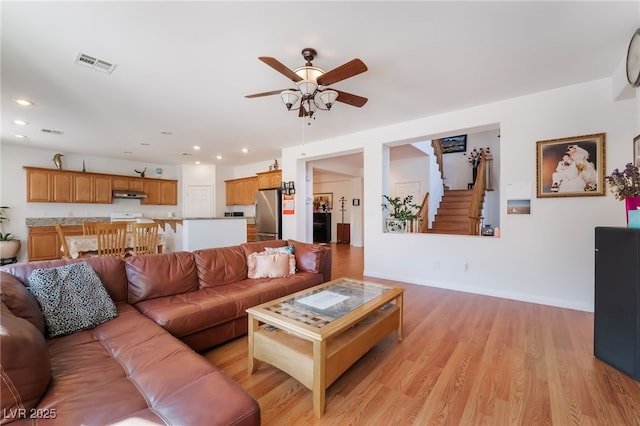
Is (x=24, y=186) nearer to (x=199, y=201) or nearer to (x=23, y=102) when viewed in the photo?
(x=23, y=102)

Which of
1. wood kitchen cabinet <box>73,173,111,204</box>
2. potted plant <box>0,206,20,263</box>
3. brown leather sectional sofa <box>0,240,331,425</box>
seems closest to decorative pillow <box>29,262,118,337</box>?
brown leather sectional sofa <box>0,240,331,425</box>

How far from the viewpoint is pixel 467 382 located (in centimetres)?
179

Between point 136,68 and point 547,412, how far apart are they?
4.17m

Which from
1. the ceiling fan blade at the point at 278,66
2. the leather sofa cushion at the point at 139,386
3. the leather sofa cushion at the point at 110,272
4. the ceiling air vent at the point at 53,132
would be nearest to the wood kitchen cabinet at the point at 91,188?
the ceiling air vent at the point at 53,132

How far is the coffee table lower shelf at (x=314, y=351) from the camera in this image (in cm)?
151

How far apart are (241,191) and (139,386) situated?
269 inches

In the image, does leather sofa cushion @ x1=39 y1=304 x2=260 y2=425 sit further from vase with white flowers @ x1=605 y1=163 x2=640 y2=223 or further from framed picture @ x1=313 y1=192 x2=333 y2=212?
framed picture @ x1=313 y1=192 x2=333 y2=212

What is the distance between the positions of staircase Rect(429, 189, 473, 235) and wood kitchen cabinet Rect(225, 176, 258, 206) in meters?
4.82

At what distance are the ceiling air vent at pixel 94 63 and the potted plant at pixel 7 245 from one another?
499cm

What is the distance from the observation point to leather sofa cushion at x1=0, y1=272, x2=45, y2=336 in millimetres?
1409

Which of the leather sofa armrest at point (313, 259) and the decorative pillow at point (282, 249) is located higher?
the decorative pillow at point (282, 249)

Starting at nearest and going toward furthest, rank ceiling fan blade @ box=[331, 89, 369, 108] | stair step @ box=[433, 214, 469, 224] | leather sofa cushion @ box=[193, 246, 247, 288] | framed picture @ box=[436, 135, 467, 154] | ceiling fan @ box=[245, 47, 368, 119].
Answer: ceiling fan @ box=[245, 47, 368, 119]
ceiling fan blade @ box=[331, 89, 369, 108]
leather sofa cushion @ box=[193, 246, 247, 288]
stair step @ box=[433, 214, 469, 224]
framed picture @ box=[436, 135, 467, 154]

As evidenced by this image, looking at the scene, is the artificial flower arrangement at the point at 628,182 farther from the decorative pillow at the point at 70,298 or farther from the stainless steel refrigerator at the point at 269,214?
the stainless steel refrigerator at the point at 269,214

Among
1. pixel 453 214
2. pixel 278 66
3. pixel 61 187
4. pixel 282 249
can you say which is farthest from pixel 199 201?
pixel 453 214
